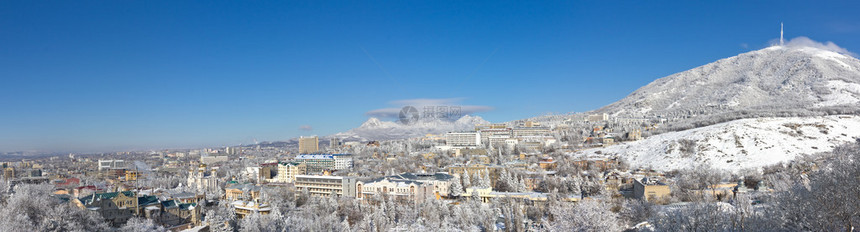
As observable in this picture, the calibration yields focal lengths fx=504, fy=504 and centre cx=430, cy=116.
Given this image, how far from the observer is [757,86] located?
300 feet

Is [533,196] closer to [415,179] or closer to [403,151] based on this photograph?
[415,179]

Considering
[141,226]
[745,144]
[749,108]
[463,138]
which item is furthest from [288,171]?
[749,108]

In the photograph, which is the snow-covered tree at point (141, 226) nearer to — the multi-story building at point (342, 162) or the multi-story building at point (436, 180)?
the multi-story building at point (436, 180)

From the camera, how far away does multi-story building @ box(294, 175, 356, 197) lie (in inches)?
1463

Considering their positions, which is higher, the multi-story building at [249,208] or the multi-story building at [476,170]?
the multi-story building at [476,170]

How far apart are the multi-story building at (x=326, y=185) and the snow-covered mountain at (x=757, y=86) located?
57.4 meters

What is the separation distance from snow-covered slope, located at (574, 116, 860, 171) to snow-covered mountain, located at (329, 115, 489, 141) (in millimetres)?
20102

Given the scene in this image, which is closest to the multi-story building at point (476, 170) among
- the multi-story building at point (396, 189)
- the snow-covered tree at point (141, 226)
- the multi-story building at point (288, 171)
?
the multi-story building at point (396, 189)

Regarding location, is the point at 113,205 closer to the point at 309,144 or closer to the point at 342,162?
the point at 342,162

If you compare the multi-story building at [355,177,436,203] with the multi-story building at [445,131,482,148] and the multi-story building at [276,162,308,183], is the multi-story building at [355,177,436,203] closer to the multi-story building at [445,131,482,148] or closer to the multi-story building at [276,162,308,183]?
the multi-story building at [276,162,308,183]

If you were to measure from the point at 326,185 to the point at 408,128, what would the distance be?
1211 inches

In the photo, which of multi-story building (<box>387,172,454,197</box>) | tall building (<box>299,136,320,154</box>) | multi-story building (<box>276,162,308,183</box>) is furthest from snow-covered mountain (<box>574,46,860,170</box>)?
tall building (<box>299,136,320,154</box>)

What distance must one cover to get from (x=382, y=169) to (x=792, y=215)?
38334mm

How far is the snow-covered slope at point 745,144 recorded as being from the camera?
40000 millimetres
